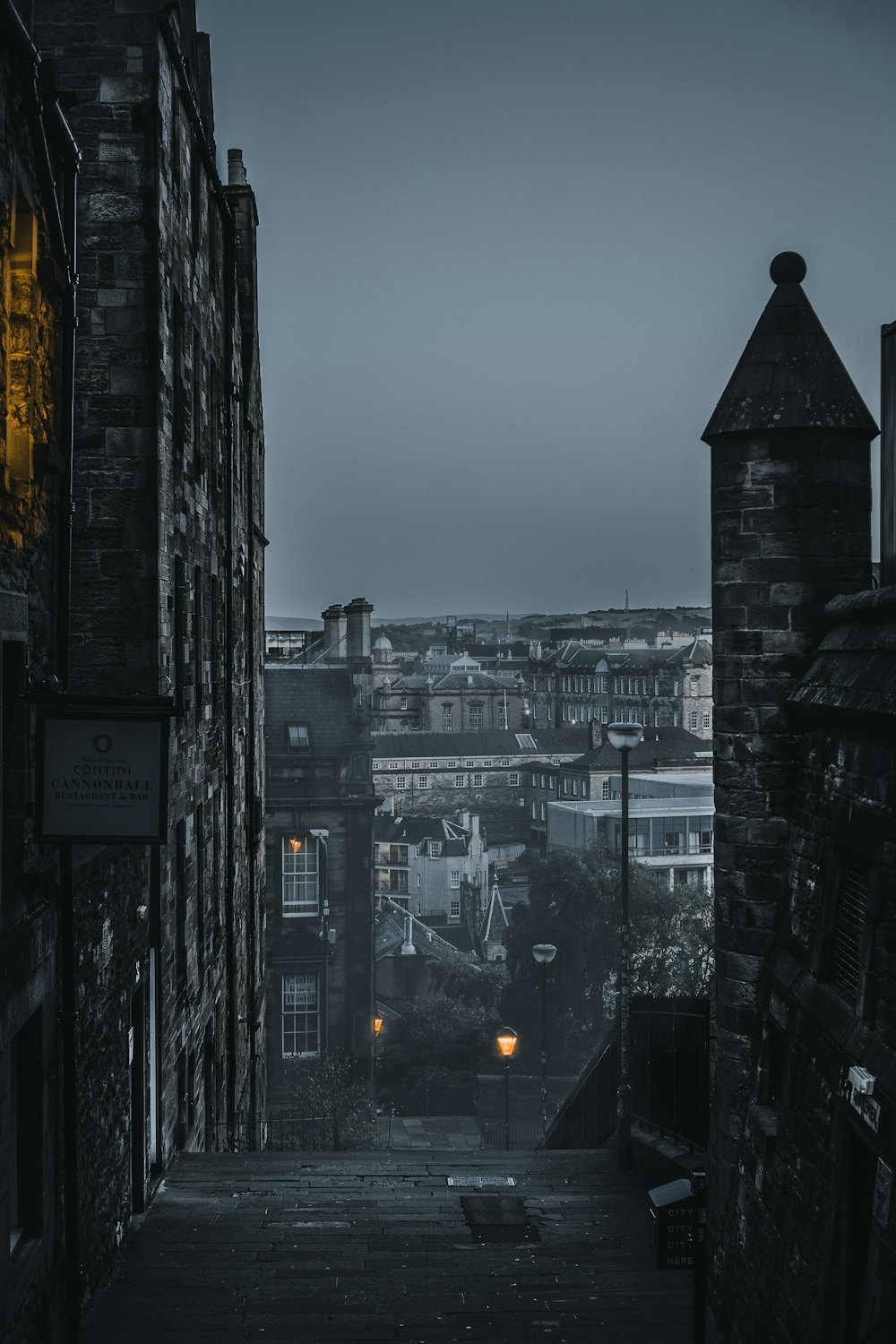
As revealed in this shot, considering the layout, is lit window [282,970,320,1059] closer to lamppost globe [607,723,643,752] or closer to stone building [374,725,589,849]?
lamppost globe [607,723,643,752]

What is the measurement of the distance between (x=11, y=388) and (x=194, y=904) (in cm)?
1070

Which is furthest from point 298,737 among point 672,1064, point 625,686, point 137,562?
point 625,686

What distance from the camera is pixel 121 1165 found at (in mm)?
13305

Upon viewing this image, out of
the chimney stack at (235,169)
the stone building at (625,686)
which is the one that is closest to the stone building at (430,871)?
the stone building at (625,686)

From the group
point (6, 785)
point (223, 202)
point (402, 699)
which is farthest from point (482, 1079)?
point (402, 699)

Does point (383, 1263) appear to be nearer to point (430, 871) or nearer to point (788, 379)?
point (788, 379)

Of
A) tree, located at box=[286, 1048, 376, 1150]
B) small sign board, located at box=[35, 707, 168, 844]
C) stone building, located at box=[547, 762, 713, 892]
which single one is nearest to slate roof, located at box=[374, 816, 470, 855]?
stone building, located at box=[547, 762, 713, 892]

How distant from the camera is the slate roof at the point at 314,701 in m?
47.8

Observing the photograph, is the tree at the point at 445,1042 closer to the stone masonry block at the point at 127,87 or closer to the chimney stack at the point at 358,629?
the chimney stack at the point at 358,629

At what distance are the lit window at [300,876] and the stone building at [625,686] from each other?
75.7m

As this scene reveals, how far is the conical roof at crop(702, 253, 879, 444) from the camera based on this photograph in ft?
39.4

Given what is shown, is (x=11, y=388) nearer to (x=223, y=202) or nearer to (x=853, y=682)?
(x=853, y=682)

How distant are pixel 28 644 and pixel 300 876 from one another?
122 feet

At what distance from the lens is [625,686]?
148m
